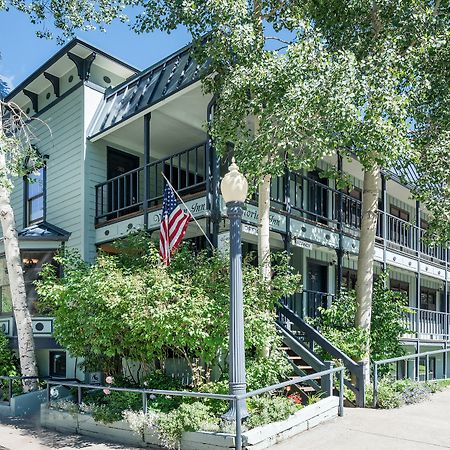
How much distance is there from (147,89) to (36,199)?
19.1 ft

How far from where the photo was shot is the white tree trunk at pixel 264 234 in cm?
1069

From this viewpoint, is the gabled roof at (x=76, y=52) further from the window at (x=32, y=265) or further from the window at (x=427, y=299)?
the window at (x=427, y=299)

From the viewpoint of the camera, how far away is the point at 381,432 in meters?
8.50

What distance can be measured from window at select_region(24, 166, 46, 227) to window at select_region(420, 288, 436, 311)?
59.7ft

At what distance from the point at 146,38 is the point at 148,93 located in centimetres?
154

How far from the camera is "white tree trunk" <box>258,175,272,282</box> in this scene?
10.7 metres

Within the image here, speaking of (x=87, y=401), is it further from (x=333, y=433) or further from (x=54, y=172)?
(x=54, y=172)

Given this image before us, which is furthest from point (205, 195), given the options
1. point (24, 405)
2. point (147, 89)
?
point (24, 405)

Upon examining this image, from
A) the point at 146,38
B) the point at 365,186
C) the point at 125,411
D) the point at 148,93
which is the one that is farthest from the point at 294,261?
the point at 125,411

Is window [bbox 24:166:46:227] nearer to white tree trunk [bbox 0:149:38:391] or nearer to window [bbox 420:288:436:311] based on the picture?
white tree trunk [bbox 0:149:38:391]

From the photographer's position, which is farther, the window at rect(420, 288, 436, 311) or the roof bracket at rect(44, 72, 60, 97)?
the window at rect(420, 288, 436, 311)

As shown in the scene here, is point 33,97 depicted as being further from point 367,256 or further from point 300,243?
point 367,256

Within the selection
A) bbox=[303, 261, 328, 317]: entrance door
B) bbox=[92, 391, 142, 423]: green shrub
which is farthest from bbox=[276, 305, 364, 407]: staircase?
bbox=[303, 261, 328, 317]: entrance door

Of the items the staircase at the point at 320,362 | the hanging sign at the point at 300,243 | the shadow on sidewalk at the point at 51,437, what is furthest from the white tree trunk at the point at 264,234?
the shadow on sidewalk at the point at 51,437
